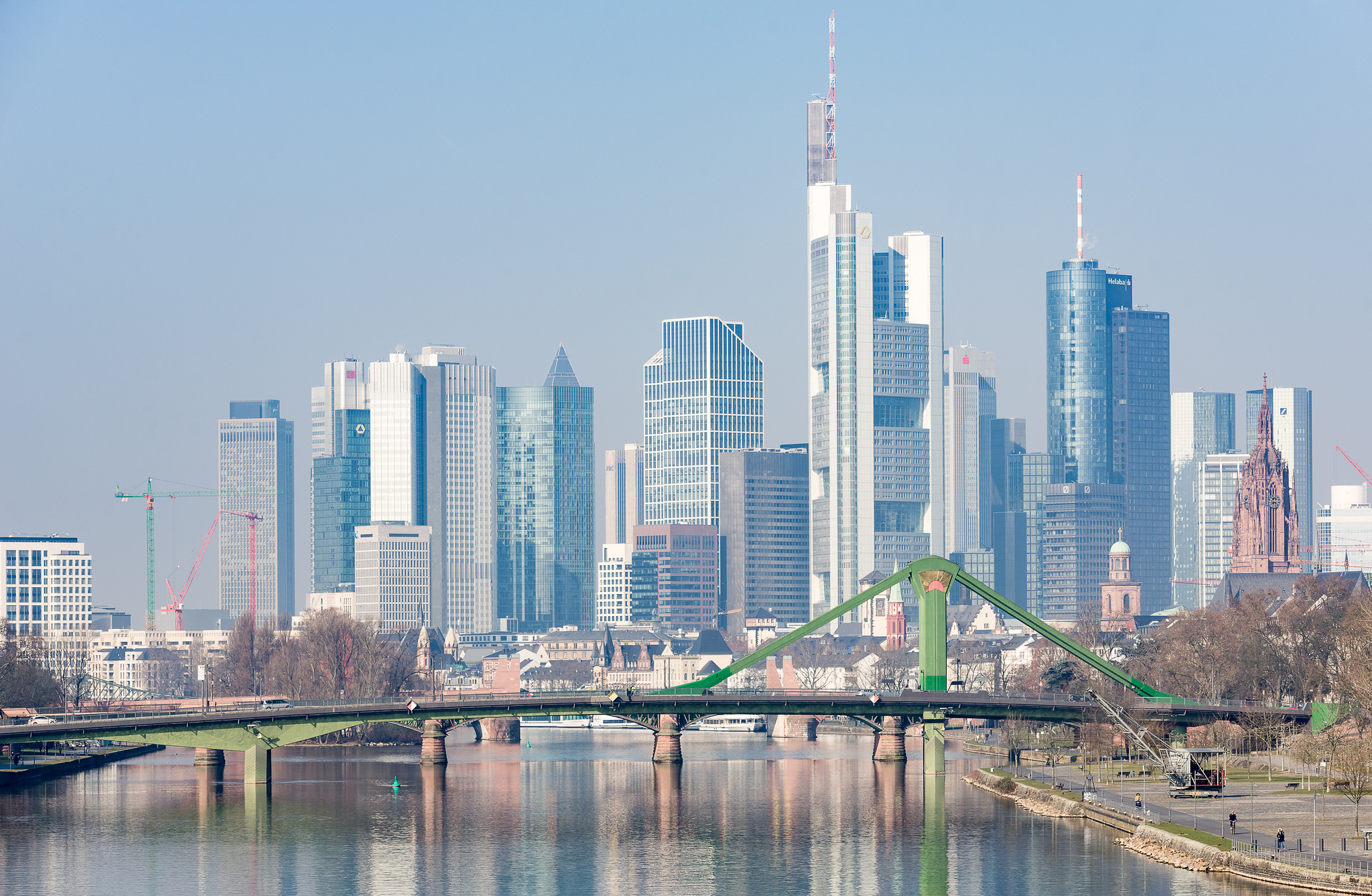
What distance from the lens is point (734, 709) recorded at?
139 metres

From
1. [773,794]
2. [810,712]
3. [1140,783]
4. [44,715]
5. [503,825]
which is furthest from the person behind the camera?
[44,715]

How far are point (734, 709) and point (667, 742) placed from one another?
24.7 m

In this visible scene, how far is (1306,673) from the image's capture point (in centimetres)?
14900

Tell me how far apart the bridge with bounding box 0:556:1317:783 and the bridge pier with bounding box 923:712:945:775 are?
9 cm

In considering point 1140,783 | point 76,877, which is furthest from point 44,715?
point 1140,783

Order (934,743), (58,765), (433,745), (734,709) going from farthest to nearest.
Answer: (433,745), (58,765), (934,743), (734,709)

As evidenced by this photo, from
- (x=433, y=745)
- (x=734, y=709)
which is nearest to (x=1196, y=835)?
(x=734, y=709)

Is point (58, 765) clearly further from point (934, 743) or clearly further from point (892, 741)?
point (934, 743)

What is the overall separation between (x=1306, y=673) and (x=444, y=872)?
268ft

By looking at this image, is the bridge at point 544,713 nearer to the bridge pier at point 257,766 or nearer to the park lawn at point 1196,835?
the bridge pier at point 257,766

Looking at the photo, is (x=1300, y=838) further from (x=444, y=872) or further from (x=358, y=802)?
(x=358, y=802)

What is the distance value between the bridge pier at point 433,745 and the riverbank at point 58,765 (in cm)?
2699

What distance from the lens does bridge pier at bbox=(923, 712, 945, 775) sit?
454 ft

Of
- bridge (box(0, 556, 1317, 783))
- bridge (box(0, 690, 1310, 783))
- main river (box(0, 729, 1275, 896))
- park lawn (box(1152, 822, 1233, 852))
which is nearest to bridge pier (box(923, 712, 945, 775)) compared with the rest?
bridge (box(0, 556, 1317, 783))
